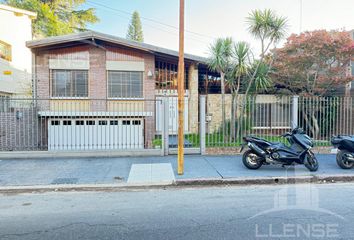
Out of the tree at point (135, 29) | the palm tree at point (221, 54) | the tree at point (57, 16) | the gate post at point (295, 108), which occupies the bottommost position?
the gate post at point (295, 108)

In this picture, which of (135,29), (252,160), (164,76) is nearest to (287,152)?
(252,160)

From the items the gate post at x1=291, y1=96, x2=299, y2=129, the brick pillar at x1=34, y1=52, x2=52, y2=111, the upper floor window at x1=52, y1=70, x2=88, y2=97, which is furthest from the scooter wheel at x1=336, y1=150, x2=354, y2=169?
the brick pillar at x1=34, y1=52, x2=52, y2=111

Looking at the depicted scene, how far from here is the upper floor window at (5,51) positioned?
1319cm

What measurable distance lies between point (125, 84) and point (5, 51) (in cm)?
623

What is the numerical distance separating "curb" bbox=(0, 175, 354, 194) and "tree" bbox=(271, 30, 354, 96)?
6.86 m

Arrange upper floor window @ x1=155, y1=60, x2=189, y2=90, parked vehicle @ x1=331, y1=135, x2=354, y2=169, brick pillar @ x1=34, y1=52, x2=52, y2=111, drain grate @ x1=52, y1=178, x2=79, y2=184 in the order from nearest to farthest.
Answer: drain grate @ x1=52, y1=178, x2=79, y2=184, parked vehicle @ x1=331, y1=135, x2=354, y2=169, brick pillar @ x1=34, y1=52, x2=52, y2=111, upper floor window @ x1=155, y1=60, x2=189, y2=90

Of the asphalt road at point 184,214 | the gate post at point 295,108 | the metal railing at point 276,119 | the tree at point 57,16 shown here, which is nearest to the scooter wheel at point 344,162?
the asphalt road at point 184,214

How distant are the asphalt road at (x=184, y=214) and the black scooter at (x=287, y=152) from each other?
133cm

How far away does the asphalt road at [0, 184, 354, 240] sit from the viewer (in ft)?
12.2

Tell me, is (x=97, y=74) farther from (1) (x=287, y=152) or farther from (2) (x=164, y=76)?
(1) (x=287, y=152)

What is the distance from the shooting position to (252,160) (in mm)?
7641

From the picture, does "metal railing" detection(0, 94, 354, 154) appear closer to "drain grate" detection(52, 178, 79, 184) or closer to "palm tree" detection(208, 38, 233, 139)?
"palm tree" detection(208, 38, 233, 139)

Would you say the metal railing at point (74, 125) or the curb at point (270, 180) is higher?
the metal railing at point (74, 125)

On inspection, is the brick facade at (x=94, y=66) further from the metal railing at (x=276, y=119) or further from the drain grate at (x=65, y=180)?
the drain grate at (x=65, y=180)
